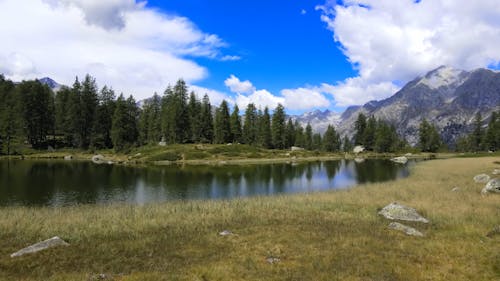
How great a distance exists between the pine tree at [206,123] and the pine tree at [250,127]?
18.3 metres

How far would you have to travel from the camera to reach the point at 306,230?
69.1 ft

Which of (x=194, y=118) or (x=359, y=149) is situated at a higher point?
(x=194, y=118)

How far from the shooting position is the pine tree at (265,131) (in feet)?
493

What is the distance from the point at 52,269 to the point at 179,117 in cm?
11681

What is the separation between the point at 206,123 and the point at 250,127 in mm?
25105

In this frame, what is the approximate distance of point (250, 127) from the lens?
155875 mm

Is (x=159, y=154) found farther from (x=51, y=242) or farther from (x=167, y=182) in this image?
(x=51, y=242)

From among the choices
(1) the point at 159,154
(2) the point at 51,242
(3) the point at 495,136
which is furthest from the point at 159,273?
(3) the point at 495,136

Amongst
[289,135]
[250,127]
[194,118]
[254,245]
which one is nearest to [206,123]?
[194,118]

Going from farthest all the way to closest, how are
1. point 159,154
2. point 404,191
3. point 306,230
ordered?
point 159,154, point 404,191, point 306,230

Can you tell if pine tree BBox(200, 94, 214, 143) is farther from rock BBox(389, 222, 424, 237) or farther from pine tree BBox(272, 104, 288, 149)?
rock BBox(389, 222, 424, 237)

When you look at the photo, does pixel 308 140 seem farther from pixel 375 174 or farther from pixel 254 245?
pixel 254 245

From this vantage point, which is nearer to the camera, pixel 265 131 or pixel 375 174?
pixel 375 174

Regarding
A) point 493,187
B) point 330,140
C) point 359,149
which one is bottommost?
point 493,187
